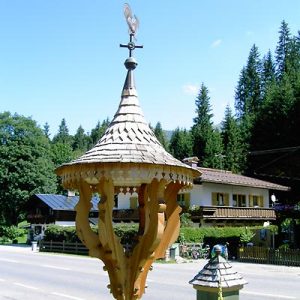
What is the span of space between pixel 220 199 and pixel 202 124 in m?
35.9

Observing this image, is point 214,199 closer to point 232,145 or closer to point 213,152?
point 213,152

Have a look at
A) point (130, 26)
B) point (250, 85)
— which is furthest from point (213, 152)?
point (130, 26)

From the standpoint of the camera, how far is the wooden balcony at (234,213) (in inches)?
1510

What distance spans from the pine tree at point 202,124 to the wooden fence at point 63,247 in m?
Result: 36.7

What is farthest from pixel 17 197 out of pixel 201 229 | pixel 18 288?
pixel 18 288

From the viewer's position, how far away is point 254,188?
148 ft

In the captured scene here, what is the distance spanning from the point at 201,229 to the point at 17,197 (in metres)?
34.0

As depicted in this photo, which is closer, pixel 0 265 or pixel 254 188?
pixel 0 265

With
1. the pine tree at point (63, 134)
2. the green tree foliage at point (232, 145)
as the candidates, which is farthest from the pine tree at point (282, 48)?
the pine tree at point (63, 134)

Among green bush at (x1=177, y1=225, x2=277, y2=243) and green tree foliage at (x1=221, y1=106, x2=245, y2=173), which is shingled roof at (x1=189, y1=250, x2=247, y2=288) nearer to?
green bush at (x1=177, y1=225, x2=277, y2=243)

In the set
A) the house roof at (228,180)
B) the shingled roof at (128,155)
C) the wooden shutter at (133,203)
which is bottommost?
the shingled roof at (128,155)

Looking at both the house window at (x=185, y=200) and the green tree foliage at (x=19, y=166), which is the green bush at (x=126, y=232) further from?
the green tree foliage at (x=19, y=166)

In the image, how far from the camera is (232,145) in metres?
72.2

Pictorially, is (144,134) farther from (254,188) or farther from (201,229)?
(254,188)
